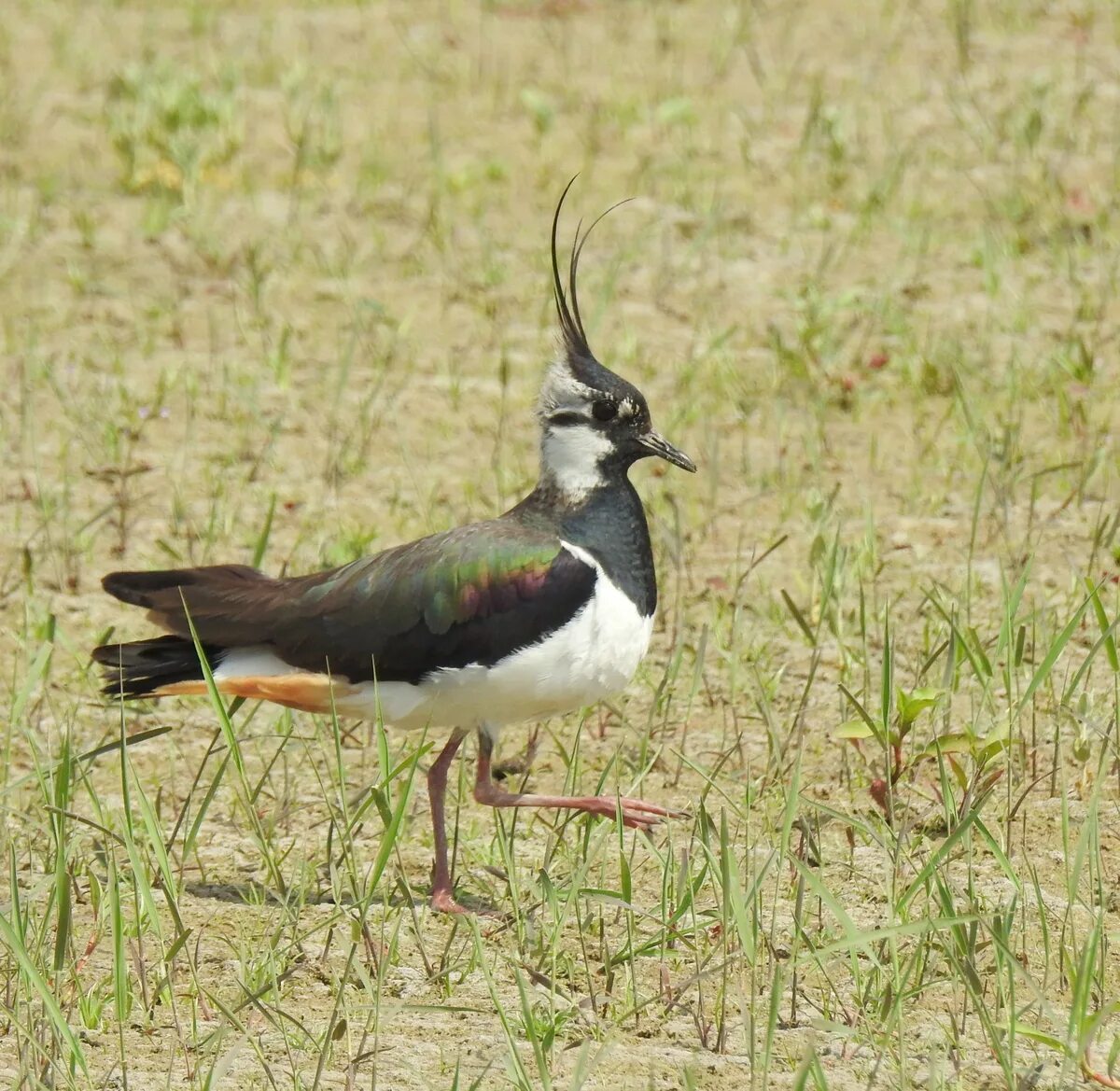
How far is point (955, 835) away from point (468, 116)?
7.10 meters

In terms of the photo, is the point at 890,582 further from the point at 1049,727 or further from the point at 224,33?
the point at 224,33

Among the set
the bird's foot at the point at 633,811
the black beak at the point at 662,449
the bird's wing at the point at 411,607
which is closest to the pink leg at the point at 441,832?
the bird's wing at the point at 411,607

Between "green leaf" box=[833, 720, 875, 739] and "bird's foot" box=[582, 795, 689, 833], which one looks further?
"green leaf" box=[833, 720, 875, 739]

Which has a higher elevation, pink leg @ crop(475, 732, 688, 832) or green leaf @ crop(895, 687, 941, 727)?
green leaf @ crop(895, 687, 941, 727)

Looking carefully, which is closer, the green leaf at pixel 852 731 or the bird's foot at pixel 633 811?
the bird's foot at pixel 633 811

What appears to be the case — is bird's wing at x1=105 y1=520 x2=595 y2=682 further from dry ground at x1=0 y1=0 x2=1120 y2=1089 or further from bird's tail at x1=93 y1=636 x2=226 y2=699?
dry ground at x1=0 y1=0 x2=1120 y2=1089

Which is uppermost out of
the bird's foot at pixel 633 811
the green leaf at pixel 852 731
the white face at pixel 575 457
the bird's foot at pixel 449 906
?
the white face at pixel 575 457

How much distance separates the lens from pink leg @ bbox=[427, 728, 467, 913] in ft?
15.7

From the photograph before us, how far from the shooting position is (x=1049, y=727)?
18.1ft

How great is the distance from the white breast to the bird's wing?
0.03 meters

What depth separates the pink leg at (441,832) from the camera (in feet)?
15.7

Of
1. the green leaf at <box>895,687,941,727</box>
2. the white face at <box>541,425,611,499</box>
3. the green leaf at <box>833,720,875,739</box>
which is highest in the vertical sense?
the white face at <box>541,425,611,499</box>

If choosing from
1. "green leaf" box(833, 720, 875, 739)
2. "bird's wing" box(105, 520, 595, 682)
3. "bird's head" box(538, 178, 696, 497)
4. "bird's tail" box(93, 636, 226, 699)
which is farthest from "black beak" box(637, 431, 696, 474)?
"bird's tail" box(93, 636, 226, 699)

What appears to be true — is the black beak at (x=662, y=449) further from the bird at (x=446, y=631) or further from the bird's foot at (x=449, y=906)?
the bird's foot at (x=449, y=906)
